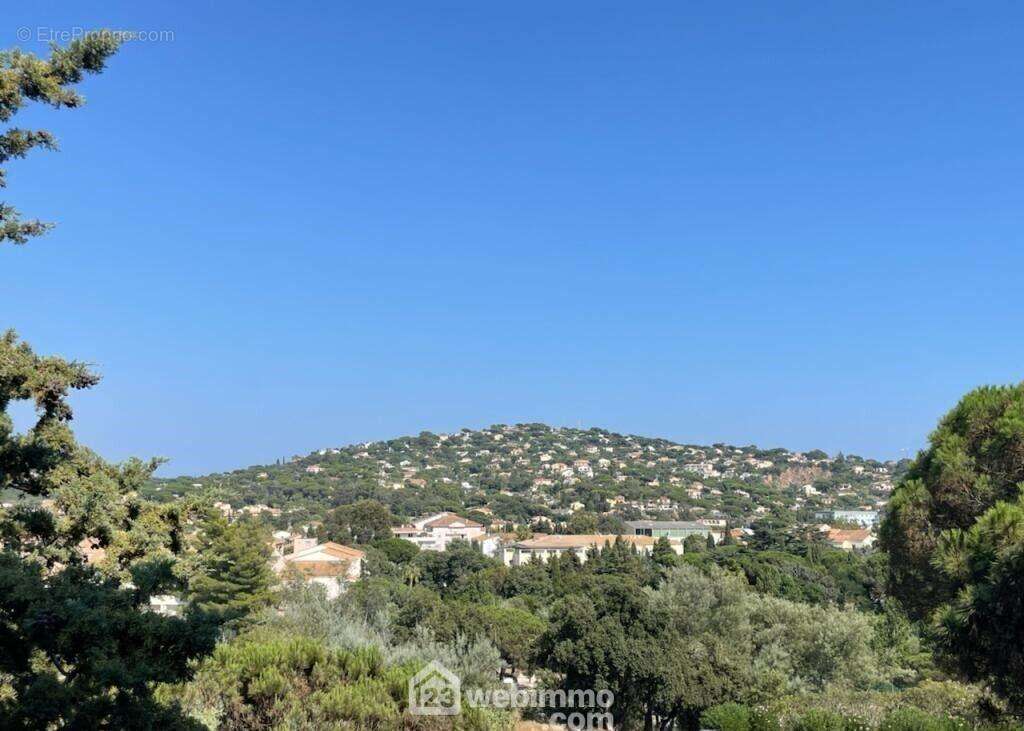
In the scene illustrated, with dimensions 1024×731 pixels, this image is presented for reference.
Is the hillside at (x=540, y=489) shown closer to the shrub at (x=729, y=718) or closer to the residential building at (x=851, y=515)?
the residential building at (x=851, y=515)

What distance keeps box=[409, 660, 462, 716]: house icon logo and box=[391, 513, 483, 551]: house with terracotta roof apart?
8106 centimetres

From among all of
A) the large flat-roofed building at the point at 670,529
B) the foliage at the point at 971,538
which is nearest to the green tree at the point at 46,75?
the foliage at the point at 971,538

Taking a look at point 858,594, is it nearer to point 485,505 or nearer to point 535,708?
point 535,708

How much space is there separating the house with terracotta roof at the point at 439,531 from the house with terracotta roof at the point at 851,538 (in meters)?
45.3

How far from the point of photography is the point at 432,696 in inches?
341

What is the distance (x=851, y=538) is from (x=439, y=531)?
5318cm

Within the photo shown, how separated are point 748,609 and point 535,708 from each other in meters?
9.47

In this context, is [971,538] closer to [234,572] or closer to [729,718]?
[729,718]

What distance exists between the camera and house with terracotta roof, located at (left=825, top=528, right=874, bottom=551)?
8862cm

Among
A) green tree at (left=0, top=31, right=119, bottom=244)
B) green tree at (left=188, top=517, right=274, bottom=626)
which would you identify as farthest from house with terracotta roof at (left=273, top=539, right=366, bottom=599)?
green tree at (left=0, top=31, right=119, bottom=244)

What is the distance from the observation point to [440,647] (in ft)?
66.9

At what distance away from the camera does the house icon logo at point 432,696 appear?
8391mm

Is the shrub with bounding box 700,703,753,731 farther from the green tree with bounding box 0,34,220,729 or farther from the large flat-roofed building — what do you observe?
the large flat-roofed building

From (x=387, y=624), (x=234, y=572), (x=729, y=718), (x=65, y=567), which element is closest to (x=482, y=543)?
Answer: (x=234, y=572)
